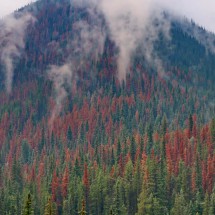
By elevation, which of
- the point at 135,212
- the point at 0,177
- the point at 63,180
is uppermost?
the point at 0,177

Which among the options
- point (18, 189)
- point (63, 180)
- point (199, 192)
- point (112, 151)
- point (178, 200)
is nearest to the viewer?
point (178, 200)

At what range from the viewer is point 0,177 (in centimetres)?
18225

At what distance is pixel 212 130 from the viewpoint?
14888cm

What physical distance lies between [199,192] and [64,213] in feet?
123

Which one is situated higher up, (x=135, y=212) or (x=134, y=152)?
(x=134, y=152)

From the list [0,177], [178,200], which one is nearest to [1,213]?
[178,200]

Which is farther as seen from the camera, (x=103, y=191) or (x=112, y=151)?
(x=112, y=151)

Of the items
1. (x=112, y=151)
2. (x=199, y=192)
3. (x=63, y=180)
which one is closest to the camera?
(x=199, y=192)

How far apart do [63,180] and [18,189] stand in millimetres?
20644

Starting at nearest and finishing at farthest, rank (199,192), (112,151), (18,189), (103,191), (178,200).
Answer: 1. (178,200)
2. (199,192)
3. (103,191)
4. (18,189)
5. (112,151)

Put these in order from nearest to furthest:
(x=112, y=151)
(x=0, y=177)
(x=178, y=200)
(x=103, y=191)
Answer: (x=178, y=200) < (x=103, y=191) < (x=112, y=151) < (x=0, y=177)

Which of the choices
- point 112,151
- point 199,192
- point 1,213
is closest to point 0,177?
point 112,151

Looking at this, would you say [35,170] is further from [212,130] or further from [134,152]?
[212,130]

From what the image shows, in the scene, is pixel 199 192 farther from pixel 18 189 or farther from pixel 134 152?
pixel 18 189
